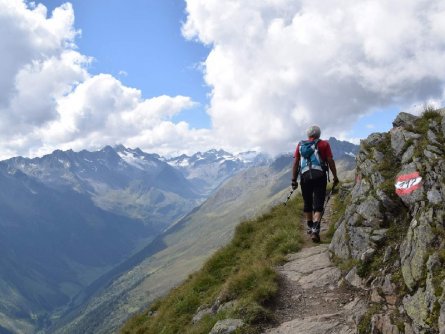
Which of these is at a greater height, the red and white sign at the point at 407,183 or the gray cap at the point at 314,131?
the gray cap at the point at 314,131

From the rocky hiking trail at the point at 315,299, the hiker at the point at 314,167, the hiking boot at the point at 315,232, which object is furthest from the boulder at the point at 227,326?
the hiking boot at the point at 315,232

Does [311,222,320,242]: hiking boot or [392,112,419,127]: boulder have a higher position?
[392,112,419,127]: boulder

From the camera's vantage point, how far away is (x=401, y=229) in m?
13.6

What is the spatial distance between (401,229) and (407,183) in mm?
1644

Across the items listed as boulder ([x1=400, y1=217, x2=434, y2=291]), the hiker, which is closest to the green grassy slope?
the hiker

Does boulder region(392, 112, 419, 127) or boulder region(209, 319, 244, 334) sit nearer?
boulder region(209, 319, 244, 334)

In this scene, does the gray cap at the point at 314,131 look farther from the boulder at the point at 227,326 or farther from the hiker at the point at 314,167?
the boulder at the point at 227,326

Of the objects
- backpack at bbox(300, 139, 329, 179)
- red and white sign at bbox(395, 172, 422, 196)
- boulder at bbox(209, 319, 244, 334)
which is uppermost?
backpack at bbox(300, 139, 329, 179)

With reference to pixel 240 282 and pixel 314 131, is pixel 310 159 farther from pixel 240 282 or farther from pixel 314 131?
pixel 240 282

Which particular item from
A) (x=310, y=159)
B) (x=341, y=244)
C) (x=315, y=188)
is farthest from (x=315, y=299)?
(x=310, y=159)

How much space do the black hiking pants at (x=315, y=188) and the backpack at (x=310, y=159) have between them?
126mm

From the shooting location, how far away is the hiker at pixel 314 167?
665 inches

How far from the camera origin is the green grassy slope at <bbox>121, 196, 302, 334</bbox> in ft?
45.3

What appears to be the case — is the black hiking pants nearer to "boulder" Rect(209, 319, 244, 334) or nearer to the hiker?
the hiker
